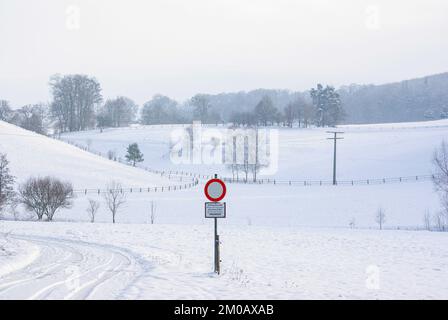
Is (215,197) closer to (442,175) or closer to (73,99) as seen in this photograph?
(442,175)

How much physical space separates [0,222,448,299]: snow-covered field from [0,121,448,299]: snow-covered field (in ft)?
0.13

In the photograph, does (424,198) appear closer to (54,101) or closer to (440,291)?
(440,291)

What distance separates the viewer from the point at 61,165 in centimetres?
7025

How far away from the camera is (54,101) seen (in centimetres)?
13338

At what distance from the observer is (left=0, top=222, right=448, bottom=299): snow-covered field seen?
11.2 m

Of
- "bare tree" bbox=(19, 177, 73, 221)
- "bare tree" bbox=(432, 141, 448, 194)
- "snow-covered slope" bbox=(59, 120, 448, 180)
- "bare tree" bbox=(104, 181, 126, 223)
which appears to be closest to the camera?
"bare tree" bbox=(19, 177, 73, 221)

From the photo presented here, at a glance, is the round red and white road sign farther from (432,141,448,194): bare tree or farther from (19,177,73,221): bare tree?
(432,141,448,194): bare tree

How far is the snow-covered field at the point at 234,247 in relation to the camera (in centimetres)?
1186

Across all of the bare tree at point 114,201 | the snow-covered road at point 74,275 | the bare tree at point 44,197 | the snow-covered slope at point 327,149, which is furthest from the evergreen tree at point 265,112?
the snow-covered road at point 74,275

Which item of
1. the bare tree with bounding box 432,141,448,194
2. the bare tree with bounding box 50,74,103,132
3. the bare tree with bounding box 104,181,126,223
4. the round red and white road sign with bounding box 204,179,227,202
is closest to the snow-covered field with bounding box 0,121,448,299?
the bare tree with bounding box 104,181,126,223

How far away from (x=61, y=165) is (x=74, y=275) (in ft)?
198

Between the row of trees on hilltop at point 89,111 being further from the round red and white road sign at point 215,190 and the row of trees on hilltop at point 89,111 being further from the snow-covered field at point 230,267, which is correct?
the round red and white road sign at point 215,190

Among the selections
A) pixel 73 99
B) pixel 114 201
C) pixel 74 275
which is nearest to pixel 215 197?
pixel 74 275

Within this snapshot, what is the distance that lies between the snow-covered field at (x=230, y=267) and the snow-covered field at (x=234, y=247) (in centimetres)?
4
